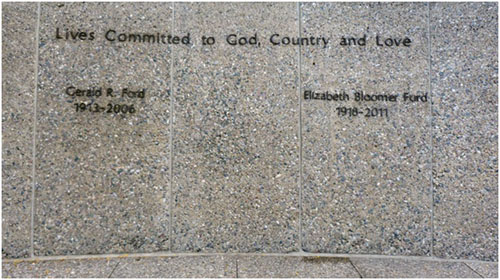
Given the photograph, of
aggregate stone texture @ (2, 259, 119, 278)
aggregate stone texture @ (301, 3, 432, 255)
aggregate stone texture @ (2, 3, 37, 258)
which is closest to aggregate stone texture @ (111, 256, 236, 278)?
aggregate stone texture @ (2, 259, 119, 278)

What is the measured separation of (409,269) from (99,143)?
11.1ft

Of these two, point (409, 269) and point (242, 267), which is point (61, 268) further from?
point (409, 269)

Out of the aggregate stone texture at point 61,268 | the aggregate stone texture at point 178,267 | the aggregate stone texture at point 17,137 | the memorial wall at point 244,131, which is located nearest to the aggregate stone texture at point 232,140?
the memorial wall at point 244,131

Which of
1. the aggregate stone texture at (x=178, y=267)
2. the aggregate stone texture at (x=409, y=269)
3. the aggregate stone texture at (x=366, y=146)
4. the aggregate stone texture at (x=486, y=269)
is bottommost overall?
the aggregate stone texture at (x=486, y=269)

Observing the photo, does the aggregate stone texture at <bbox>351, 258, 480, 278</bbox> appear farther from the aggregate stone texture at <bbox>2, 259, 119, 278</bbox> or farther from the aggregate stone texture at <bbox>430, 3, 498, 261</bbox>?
the aggregate stone texture at <bbox>2, 259, 119, 278</bbox>

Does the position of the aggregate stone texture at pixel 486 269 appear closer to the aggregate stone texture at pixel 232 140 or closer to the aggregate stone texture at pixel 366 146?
the aggregate stone texture at pixel 366 146

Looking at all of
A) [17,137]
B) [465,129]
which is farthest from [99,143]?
[465,129]

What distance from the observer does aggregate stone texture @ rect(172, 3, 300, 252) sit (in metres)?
3.20

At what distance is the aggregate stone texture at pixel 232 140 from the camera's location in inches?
126

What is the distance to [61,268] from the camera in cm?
292

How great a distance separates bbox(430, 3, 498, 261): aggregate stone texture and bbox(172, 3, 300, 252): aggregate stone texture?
5.13 feet

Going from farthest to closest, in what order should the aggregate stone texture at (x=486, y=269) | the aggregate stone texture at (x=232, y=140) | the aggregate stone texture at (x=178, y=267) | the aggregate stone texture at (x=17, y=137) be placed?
the aggregate stone texture at (x=232, y=140)
the aggregate stone texture at (x=17, y=137)
the aggregate stone texture at (x=486, y=269)
the aggregate stone texture at (x=178, y=267)

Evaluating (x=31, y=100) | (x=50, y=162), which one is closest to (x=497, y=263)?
(x=50, y=162)

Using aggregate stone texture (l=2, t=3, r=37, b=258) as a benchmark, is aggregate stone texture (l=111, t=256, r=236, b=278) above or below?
below
